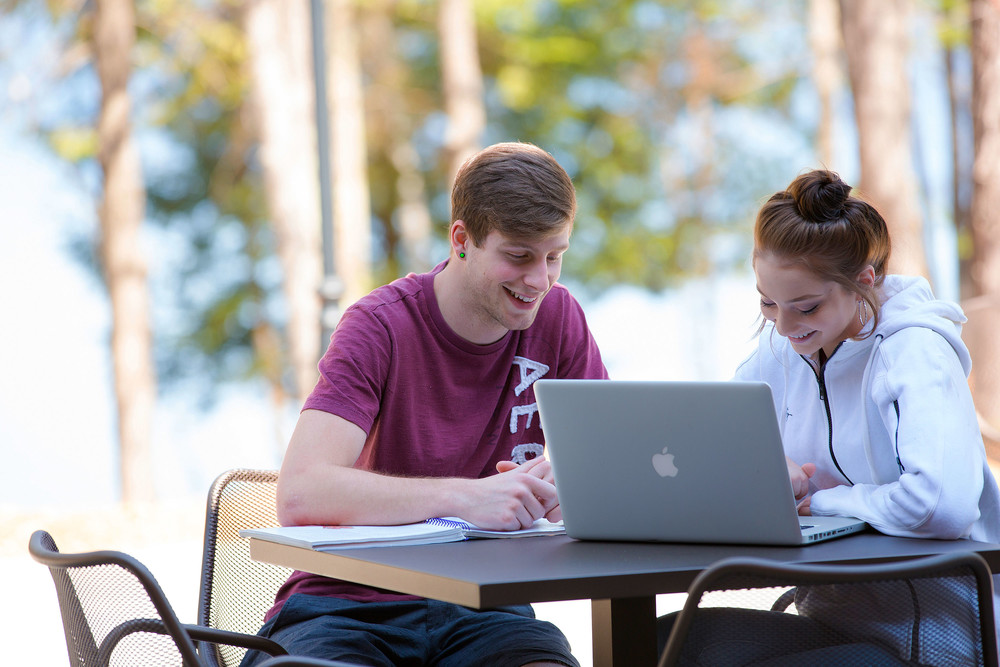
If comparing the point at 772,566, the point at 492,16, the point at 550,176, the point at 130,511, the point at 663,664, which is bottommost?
the point at 130,511

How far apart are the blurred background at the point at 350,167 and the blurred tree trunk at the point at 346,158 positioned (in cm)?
5

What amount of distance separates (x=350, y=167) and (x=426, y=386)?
11259 millimetres

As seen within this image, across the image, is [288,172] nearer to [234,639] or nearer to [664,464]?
[234,639]

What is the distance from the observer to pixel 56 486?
15352mm

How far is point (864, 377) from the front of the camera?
203 centimetres

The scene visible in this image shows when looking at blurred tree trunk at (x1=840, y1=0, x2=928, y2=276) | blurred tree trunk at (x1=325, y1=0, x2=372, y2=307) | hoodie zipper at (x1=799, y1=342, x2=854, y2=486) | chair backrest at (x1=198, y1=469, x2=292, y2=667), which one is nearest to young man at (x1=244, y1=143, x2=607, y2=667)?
chair backrest at (x1=198, y1=469, x2=292, y2=667)

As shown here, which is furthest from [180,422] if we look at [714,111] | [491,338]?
[491,338]

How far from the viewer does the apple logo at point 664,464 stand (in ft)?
5.47

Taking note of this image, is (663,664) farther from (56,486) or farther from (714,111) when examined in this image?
(714,111)

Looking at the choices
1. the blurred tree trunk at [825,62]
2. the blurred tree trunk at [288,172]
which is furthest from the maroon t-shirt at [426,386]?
Result: the blurred tree trunk at [825,62]

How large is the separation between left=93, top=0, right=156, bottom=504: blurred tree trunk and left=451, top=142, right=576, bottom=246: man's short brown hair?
9.39 m

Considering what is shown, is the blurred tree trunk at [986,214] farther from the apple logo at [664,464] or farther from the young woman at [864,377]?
the apple logo at [664,464]

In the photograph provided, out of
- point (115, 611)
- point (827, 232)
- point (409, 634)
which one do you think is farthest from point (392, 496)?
point (827, 232)

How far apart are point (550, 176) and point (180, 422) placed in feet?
57.6
